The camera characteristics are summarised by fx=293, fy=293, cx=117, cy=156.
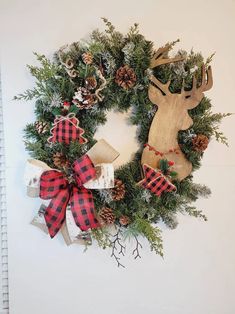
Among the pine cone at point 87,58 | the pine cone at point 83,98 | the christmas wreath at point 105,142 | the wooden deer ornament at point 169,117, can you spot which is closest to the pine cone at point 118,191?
the christmas wreath at point 105,142

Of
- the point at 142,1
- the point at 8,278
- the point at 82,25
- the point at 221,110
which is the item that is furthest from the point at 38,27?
the point at 8,278

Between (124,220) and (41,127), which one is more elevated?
(41,127)

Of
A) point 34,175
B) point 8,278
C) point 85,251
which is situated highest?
point 34,175

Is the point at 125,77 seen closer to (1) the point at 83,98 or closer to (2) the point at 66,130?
(1) the point at 83,98

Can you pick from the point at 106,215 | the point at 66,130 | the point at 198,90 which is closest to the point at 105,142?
the point at 66,130

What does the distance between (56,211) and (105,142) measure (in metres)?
0.27

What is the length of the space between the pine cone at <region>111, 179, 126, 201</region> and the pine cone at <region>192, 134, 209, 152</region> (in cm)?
28

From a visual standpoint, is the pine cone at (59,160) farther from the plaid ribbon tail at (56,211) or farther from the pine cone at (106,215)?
the pine cone at (106,215)

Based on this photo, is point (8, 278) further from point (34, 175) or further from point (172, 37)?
point (172, 37)

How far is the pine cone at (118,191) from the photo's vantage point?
937mm

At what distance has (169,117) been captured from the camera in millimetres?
983

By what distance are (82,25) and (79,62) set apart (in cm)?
17

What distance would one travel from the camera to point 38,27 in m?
0.99

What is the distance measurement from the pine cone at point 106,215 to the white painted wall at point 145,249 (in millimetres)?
174
